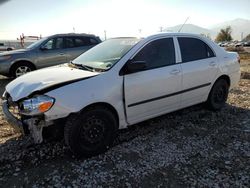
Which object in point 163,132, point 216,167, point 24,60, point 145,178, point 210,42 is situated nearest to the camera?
point 145,178

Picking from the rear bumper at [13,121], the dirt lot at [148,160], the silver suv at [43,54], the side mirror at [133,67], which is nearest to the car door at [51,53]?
the silver suv at [43,54]

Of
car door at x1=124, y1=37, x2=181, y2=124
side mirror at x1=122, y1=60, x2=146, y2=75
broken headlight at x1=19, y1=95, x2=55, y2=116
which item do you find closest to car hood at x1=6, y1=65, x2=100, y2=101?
broken headlight at x1=19, y1=95, x2=55, y2=116

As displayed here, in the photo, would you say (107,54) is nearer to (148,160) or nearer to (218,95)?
(148,160)

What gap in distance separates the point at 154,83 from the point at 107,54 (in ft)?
3.05

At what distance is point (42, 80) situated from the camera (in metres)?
3.54

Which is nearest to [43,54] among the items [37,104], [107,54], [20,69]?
[20,69]

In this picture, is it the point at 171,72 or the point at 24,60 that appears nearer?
the point at 171,72

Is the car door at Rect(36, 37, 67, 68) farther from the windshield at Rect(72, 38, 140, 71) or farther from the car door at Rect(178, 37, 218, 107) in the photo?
the car door at Rect(178, 37, 218, 107)

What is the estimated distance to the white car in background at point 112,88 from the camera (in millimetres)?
3225

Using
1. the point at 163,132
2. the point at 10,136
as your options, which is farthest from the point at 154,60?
the point at 10,136

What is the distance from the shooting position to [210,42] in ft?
16.9

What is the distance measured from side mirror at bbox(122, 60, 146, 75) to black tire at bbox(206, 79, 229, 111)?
215 cm

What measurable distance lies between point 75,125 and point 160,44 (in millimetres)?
1984

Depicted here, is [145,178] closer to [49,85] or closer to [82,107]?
[82,107]
